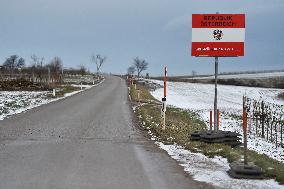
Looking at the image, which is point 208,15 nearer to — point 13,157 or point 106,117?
point 13,157

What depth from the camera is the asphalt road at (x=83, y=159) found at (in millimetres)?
8695

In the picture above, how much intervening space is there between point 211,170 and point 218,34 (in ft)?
19.0

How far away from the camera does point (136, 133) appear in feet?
54.4

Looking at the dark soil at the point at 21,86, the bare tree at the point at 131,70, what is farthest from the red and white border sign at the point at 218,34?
the bare tree at the point at 131,70

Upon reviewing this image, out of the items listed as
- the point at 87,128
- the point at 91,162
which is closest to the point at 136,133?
the point at 87,128

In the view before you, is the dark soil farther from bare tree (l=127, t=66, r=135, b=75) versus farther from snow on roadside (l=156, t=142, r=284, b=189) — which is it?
bare tree (l=127, t=66, r=135, b=75)

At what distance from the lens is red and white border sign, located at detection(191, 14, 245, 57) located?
1460cm

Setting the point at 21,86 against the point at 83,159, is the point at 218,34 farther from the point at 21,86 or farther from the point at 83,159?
the point at 21,86

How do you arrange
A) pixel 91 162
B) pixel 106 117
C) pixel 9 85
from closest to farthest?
pixel 91 162, pixel 106 117, pixel 9 85

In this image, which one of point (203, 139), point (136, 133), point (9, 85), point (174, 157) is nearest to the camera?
point (174, 157)

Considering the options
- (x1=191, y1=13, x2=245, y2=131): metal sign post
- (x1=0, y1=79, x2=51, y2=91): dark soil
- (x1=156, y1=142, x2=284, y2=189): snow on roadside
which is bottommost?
(x1=156, y1=142, x2=284, y2=189): snow on roadside

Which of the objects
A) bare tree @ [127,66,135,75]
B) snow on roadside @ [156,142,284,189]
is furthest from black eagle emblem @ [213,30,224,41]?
bare tree @ [127,66,135,75]

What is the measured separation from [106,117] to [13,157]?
1097cm

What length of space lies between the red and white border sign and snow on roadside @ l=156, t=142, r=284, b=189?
3.42 metres
